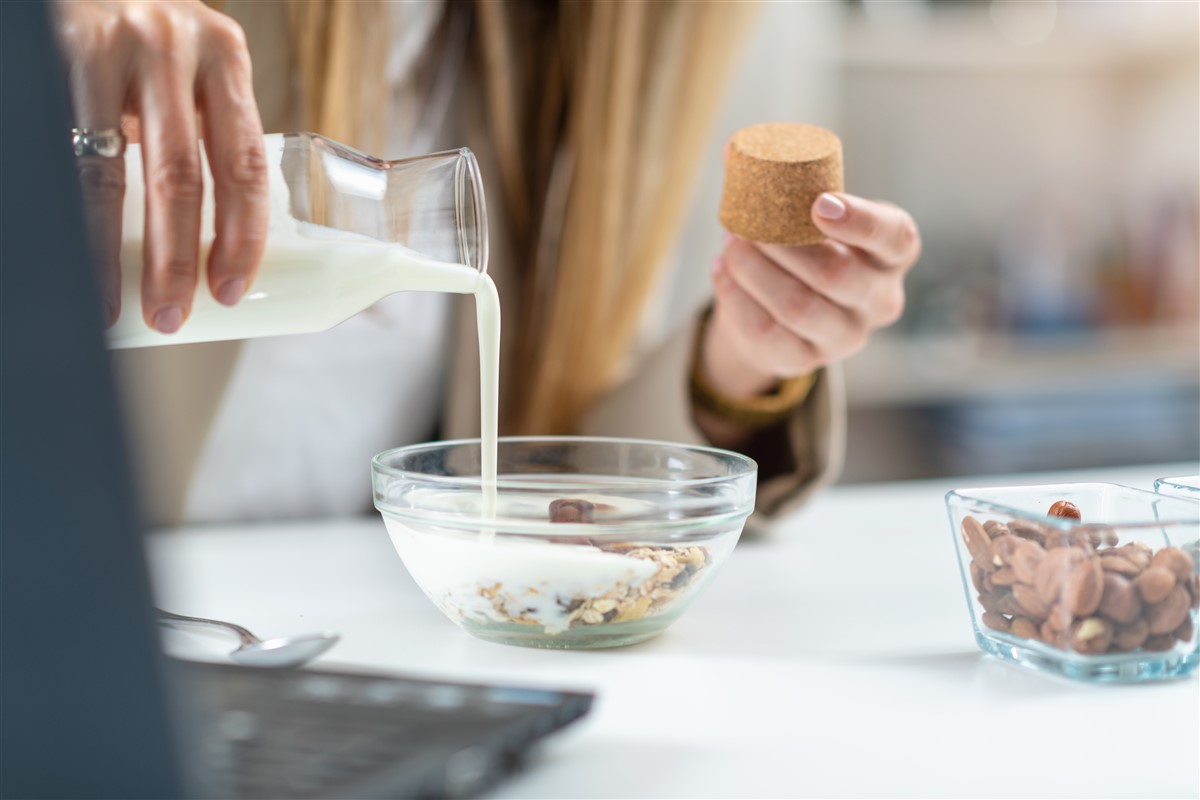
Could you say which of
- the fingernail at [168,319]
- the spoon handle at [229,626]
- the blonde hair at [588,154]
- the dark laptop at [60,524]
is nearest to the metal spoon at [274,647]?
the spoon handle at [229,626]

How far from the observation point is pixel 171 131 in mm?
434

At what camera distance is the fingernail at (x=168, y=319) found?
0.46 m

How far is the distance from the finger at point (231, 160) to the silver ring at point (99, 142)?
47 millimetres

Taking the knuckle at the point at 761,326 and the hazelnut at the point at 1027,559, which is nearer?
the hazelnut at the point at 1027,559

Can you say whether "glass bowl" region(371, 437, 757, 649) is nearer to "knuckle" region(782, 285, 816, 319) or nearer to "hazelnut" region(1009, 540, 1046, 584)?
"hazelnut" region(1009, 540, 1046, 584)

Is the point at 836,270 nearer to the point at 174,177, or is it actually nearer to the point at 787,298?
the point at 787,298

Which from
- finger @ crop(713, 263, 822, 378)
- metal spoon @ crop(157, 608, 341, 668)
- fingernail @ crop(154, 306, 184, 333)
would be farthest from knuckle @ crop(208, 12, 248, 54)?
finger @ crop(713, 263, 822, 378)

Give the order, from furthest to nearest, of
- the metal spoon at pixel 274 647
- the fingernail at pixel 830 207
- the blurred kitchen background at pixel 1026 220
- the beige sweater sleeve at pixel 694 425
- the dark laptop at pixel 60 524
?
the blurred kitchen background at pixel 1026 220, the beige sweater sleeve at pixel 694 425, the fingernail at pixel 830 207, the metal spoon at pixel 274 647, the dark laptop at pixel 60 524

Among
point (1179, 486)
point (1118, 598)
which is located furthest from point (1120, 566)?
point (1179, 486)

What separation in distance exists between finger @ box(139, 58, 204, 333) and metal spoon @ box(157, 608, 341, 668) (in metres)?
0.16

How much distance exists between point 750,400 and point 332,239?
56 centimetres

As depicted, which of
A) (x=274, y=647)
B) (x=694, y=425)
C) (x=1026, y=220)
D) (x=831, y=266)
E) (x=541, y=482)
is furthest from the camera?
(x=1026, y=220)

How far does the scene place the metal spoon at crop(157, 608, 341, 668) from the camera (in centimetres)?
50

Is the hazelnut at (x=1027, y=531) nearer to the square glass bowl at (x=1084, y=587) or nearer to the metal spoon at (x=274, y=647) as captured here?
the square glass bowl at (x=1084, y=587)
